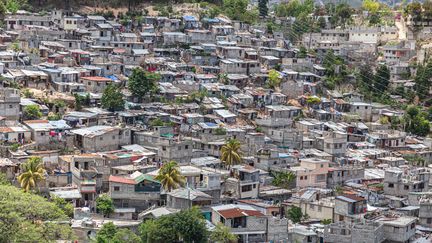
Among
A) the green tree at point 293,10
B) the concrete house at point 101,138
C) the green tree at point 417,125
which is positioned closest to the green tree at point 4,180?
the concrete house at point 101,138

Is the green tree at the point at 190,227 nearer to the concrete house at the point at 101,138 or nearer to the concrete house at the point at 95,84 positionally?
the concrete house at the point at 101,138

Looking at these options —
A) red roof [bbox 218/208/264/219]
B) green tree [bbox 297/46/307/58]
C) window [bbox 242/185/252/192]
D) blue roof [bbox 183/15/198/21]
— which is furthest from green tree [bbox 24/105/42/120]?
green tree [bbox 297/46/307/58]

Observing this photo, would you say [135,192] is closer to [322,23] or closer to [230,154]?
[230,154]

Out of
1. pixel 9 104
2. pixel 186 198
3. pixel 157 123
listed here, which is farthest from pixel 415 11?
pixel 186 198

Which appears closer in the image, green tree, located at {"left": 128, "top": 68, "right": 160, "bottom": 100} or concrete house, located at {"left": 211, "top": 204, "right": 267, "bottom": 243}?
concrete house, located at {"left": 211, "top": 204, "right": 267, "bottom": 243}

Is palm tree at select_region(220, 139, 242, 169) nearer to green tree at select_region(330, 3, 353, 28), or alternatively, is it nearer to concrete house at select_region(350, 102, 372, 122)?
concrete house at select_region(350, 102, 372, 122)

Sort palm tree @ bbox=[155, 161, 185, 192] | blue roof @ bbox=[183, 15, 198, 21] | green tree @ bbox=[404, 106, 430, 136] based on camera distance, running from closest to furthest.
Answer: palm tree @ bbox=[155, 161, 185, 192], green tree @ bbox=[404, 106, 430, 136], blue roof @ bbox=[183, 15, 198, 21]

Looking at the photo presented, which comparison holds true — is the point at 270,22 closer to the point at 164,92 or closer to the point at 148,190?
the point at 164,92

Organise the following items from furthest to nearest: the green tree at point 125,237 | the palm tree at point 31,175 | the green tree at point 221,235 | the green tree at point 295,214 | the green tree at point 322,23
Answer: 1. the green tree at point 322,23
2. the green tree at point 295,214
3. the palm tree at point 31,175
4. the green tree at point 221,235
5. the green tree at point 125,237

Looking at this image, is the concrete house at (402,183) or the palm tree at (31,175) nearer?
the palm tree at (31,175)
